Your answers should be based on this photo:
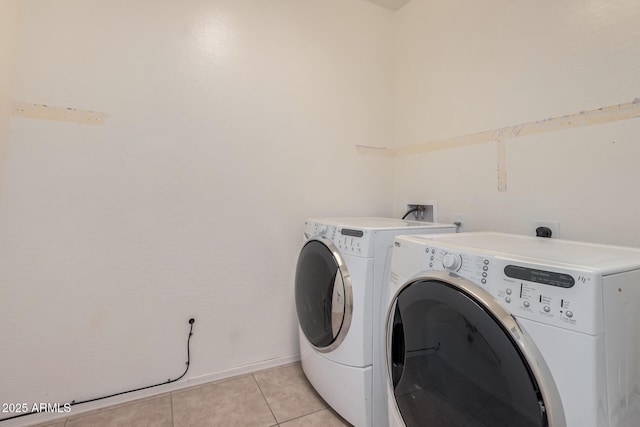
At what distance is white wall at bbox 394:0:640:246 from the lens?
1119mm

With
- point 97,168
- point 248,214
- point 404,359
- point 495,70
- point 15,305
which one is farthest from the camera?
point 248,214

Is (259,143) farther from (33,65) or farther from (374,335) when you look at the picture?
(374,335)

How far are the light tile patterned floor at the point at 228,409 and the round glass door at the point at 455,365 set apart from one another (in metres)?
0.67

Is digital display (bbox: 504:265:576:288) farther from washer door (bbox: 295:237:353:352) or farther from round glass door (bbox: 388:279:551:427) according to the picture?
washer door (bbox: 295:237:353:352)

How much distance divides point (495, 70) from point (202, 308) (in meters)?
2.08

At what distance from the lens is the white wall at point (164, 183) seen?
4.34 feet

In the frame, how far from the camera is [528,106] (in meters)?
1.38

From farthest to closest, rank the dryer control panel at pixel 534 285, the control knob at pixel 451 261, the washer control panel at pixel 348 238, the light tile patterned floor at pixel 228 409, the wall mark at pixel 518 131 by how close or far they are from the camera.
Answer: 1. the light tile patterned floor at pixel 228 409
2. the washer control panel at pixel 348 238
3. the wall mark at pixel 518 131
4. the control knob at pixel 451 261
5. the dryer control panel at pixel 534 285

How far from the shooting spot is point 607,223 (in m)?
1.13

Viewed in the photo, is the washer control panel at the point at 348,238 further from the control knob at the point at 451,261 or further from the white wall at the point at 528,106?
the white wall at the point at 528,106

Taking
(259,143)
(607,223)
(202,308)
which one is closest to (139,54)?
(259,143)

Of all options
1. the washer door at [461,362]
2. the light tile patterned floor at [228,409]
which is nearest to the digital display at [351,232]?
the washer door at [461,362]

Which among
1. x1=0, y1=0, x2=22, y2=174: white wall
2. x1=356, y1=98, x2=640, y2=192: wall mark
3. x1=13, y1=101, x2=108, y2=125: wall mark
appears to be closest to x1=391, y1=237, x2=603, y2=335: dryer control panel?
x1=356, y1=98, x2=640, y2=192: wall mark

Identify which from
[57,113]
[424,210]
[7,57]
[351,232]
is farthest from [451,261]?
[7,57]
